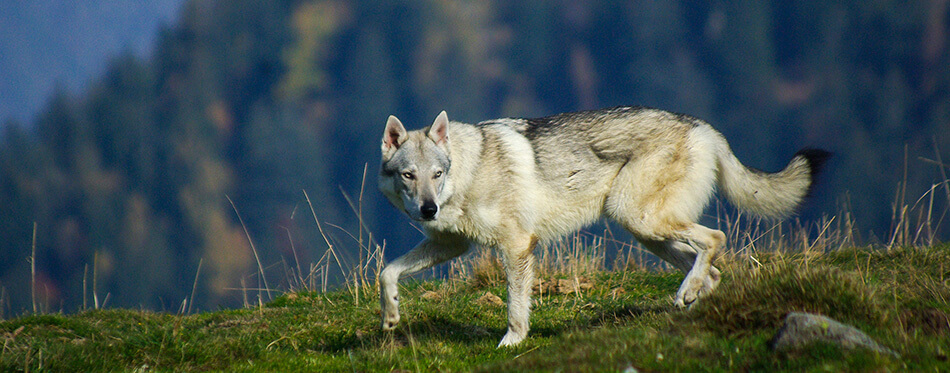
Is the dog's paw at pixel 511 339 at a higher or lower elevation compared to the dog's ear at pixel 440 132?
lower

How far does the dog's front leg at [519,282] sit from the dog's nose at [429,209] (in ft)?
2.47

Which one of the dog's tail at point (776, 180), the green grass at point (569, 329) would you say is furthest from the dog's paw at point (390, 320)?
the dog's tail at point (776, 180)

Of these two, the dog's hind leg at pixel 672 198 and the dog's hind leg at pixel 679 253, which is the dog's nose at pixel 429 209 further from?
the dog's hind leg at pixel 679 253

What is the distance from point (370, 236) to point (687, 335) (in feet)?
13.1

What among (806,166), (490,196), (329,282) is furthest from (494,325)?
(806,166)

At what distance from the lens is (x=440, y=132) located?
225 inches

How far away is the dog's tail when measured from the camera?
20.4 ft

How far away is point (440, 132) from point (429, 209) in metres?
0.84

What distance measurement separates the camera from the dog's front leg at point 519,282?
18.0 feet

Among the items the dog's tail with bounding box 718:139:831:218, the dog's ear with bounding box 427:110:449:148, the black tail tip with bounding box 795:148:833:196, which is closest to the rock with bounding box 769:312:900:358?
the dog's tail with bounding box 718:139:831:218

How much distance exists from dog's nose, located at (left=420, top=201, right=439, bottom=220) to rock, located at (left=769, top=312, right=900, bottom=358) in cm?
258

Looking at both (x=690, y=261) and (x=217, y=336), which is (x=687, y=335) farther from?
(x=217, y=336)

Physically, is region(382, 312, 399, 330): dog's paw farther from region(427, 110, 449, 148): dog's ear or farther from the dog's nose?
region(427, 110, 449, 148): dog's ear

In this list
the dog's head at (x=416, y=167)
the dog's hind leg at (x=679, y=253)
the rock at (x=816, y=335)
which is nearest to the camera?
the rock at (x=816, y=335)
